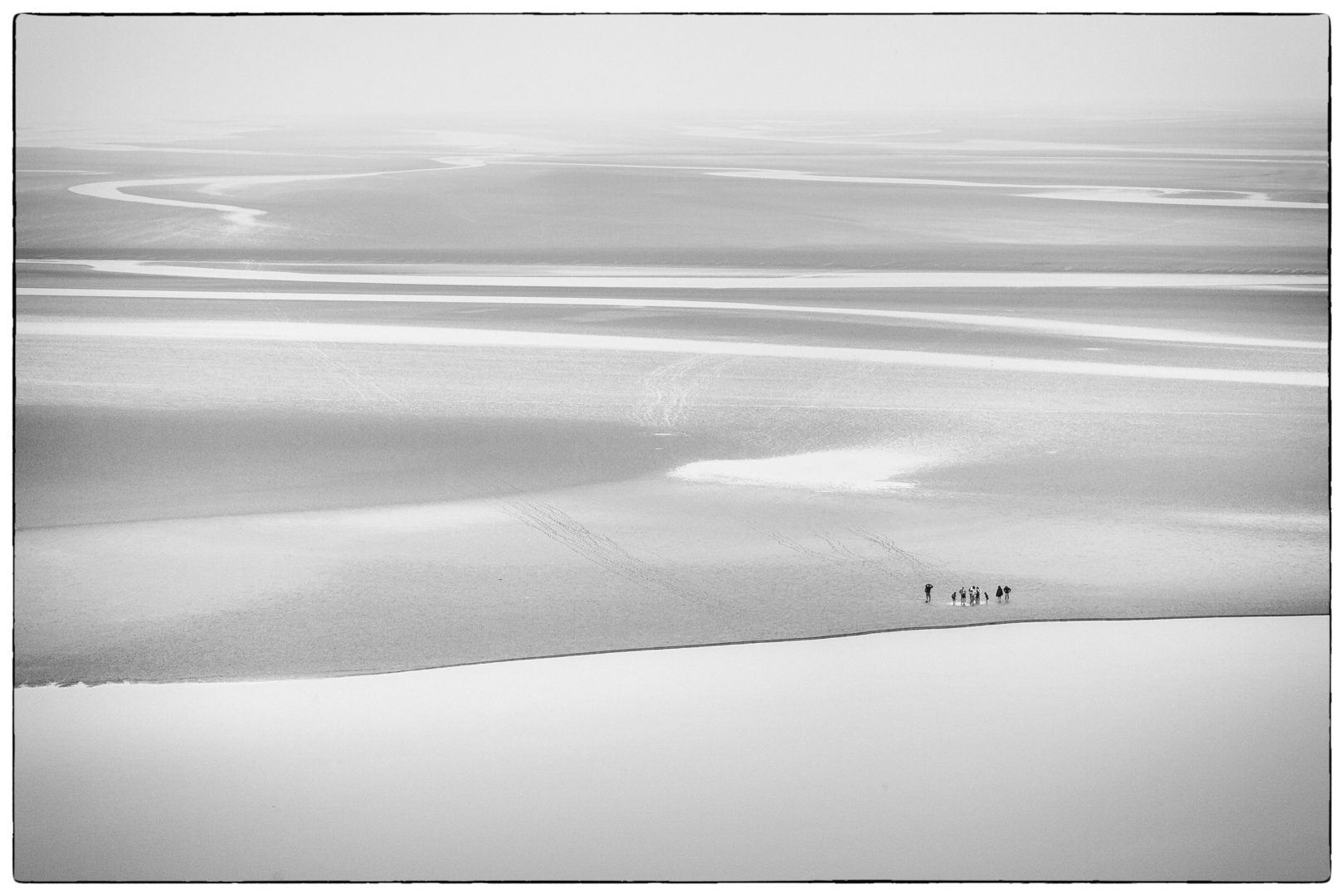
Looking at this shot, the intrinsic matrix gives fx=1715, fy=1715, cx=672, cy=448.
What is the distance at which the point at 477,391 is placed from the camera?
5547 mm

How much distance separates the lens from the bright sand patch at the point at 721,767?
503 cm

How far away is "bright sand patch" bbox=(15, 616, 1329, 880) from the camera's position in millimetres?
5027

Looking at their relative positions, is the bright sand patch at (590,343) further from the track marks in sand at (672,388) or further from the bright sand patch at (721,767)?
the bright sand patch at (721,767)

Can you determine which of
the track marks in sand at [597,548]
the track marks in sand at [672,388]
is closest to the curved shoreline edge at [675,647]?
the track marks in sand at [597,548]

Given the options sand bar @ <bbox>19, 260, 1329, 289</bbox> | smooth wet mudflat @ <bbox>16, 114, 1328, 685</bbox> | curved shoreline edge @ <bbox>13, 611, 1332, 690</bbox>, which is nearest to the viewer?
curved shoreline edge @ <bbox>13, 611, 1332, 690</bbox>

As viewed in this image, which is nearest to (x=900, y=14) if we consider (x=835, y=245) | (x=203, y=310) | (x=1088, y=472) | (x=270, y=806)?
(x=835, y=245)

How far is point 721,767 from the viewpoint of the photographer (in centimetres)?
511

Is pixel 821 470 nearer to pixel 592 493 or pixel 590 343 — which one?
pixel 592 493

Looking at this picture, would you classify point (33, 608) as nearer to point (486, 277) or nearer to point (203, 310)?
point (203, 310)

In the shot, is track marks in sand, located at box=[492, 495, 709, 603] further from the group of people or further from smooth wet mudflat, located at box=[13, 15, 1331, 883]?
the group of people

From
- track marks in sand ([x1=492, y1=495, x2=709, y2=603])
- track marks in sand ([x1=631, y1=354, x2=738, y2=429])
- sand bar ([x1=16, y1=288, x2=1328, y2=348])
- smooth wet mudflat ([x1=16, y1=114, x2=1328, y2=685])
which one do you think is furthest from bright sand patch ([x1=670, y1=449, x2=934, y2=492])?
sand bar ([x1=16, y1=288, x2=1328, y2=348])

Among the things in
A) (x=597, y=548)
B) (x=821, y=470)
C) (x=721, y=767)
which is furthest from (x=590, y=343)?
(x=721, y=767)

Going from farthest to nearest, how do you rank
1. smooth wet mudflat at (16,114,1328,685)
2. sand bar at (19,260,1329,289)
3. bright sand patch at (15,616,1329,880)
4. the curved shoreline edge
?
1. sand bar at (19,260,1329,289)
2. smooth wet mudflat at (16,114,1328,685)
3. the curved shoreline edge
4. bright sand patch at (15,616,1329,880)

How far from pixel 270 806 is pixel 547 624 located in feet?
3.22
